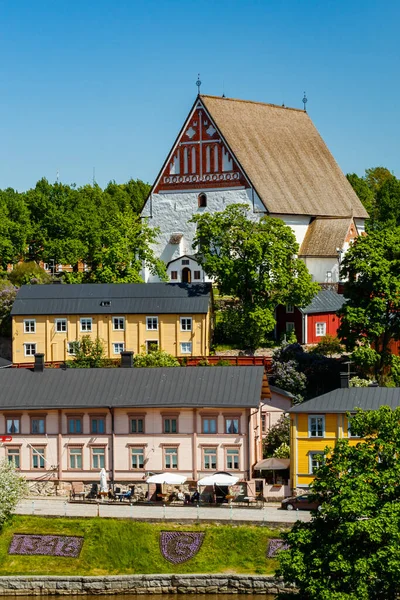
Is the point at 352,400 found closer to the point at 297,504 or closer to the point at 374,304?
the point at 297,504

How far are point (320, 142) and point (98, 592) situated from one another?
68871 millimetres

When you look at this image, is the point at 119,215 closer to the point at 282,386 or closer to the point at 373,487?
the point at 282,386

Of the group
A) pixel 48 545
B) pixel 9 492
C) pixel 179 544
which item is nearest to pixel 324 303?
pixel 179 544

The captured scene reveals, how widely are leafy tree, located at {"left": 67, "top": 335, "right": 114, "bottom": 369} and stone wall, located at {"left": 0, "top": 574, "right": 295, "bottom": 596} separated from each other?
24.4 metres

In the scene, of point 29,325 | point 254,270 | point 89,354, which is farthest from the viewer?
point 29,325

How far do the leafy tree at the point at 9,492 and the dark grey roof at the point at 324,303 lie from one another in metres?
31.2

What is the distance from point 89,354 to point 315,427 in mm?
21318

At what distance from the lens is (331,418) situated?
60.8 meters

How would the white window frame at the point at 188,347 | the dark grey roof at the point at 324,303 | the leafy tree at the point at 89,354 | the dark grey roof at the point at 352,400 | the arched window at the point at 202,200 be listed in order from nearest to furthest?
the dark grey roof at the point at 352,400 → the leafy tree at the point at 89,354 → the white window frame at the point at 188,347 → the dark grey roof at the point at 324,303 → the arched window at the point at 202,200

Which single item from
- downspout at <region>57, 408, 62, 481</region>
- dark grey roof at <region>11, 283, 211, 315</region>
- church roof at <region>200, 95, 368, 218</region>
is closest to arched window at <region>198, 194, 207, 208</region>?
church roof at <region>200, 95, 368, 218</region>

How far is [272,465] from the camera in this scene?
6147 cm

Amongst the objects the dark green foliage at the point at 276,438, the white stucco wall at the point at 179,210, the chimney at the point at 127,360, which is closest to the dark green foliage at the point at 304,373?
the dark green foliage at the point at 276,438

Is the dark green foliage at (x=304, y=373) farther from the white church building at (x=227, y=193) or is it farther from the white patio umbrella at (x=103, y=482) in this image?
the white church building at (x=227, y=193)

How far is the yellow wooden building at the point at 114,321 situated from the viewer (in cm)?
8156
